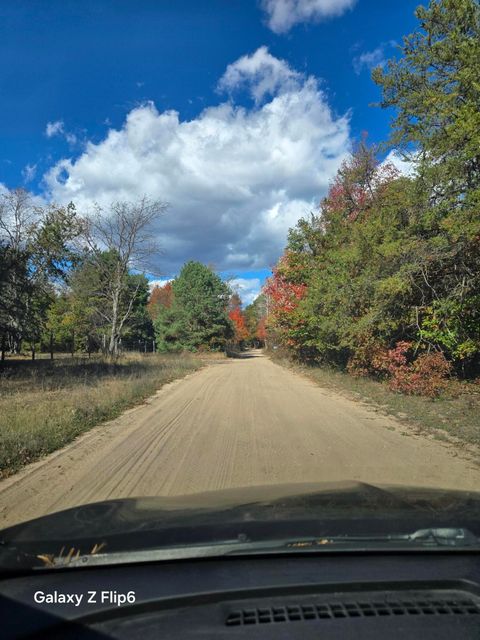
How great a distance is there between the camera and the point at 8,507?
16.5 ft

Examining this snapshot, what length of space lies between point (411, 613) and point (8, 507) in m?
4.50

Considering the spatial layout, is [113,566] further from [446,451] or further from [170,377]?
[170,377]

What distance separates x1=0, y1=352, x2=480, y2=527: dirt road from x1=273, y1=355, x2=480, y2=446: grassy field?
1.72ft

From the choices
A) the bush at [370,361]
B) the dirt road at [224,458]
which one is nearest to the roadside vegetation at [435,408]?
the dirt road at [224,458]

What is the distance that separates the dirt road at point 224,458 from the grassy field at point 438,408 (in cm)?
52

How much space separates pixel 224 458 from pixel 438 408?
258 inches

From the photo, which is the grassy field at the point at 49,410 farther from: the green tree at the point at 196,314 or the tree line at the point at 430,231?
the green tree at the point at 196,314

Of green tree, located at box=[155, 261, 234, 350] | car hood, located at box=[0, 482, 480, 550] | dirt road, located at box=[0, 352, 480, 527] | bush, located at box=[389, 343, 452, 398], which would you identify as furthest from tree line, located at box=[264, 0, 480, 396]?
green tree, located at box=[155, 261, 234, 350]

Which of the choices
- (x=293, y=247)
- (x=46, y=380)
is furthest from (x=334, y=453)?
(x=293, y=247)

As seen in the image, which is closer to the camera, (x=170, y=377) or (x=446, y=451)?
(x=446, y=451)

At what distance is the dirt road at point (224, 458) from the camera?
5617 mm

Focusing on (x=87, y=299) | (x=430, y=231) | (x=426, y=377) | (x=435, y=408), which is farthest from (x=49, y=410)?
(x=87, y=299)

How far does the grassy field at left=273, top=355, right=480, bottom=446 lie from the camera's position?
8.76 metres

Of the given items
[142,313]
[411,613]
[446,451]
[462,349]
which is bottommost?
[446,451]
